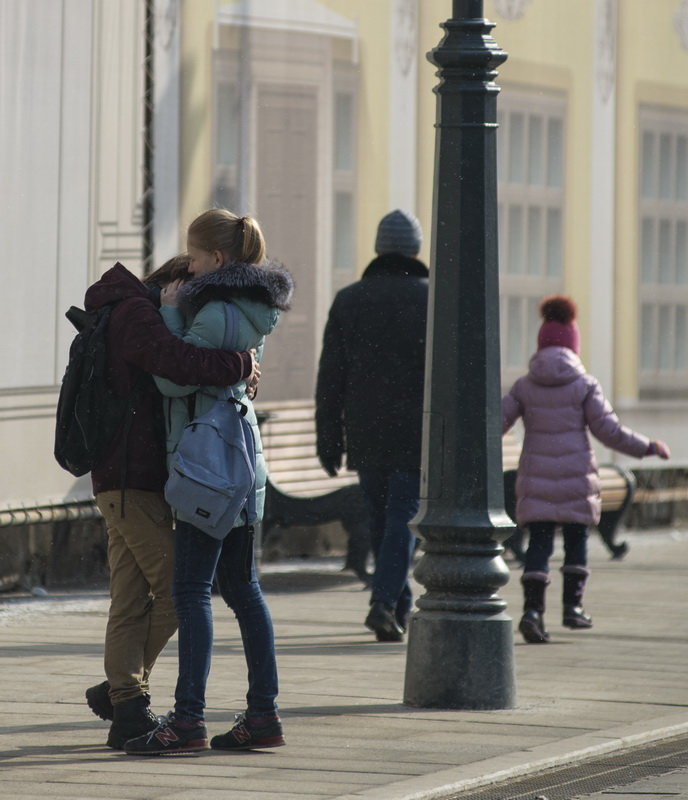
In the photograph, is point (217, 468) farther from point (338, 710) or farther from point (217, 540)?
point (338, 710)

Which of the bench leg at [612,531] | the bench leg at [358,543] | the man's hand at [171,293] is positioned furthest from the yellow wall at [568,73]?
the man's hand at [171,293]

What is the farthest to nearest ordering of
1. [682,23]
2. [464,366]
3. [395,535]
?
[682,23] → [395,535] → [464,366]

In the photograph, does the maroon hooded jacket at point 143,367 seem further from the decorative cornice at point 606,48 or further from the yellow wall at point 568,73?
the decorative cornice at point 606,48

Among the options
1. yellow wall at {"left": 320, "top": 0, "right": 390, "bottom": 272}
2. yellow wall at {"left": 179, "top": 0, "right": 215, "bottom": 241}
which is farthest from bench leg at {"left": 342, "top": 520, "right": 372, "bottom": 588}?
yellow wall at {"left": 320, "top": 0, "right": 390, "bottom": 272}

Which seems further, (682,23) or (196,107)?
(682,23)

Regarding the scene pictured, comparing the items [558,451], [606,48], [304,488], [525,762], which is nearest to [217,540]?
[525,762]

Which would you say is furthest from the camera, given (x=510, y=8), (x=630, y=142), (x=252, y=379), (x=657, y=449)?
(x=630, y=142)

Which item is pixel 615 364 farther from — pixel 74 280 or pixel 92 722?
pixel 92 722

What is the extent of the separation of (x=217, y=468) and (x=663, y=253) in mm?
10734

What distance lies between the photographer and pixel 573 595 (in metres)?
9.74

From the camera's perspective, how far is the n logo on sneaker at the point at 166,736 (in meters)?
6.22

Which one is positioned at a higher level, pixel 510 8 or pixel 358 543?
pixel 510 8

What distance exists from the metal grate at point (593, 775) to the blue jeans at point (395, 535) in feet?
7.69

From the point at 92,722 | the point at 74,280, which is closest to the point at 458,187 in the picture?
the point at 92,722
